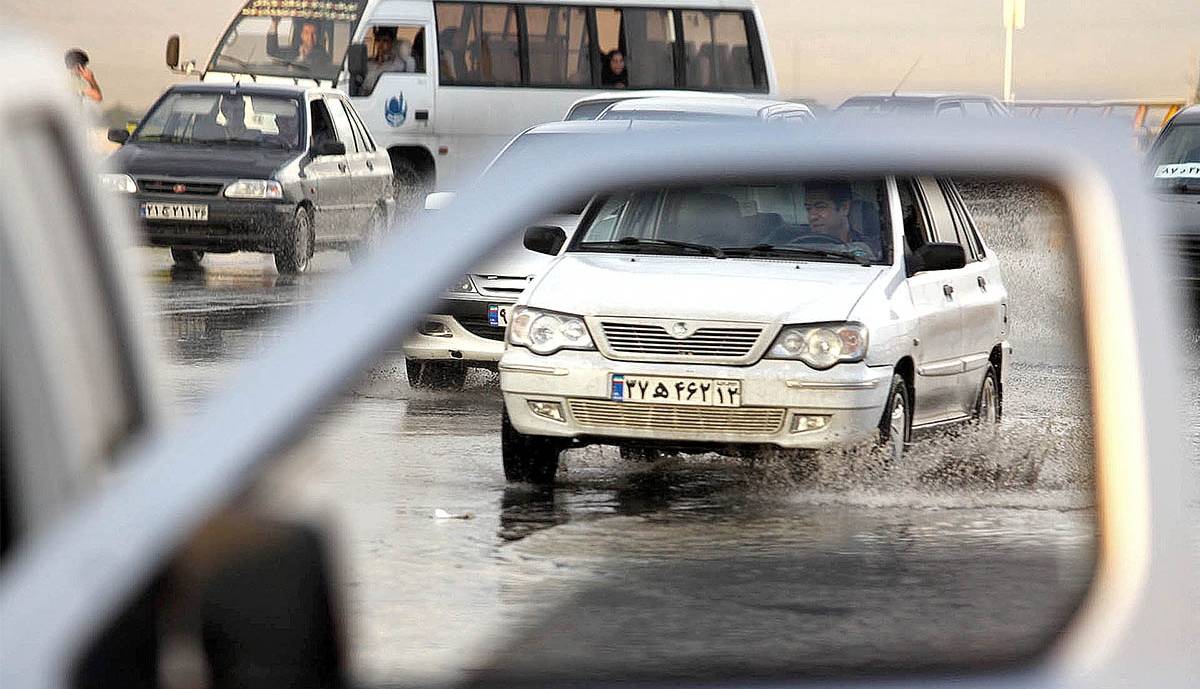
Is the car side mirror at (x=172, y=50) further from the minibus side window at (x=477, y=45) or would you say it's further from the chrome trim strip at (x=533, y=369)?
the chrome trim strip at (x=533, y=369)

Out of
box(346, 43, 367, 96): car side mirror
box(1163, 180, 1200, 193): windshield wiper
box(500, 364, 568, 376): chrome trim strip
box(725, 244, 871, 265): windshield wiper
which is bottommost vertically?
box(1163, 180, 1200, 193): windshield wiper

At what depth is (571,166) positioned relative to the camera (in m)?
1.71

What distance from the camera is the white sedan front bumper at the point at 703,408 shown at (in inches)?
72.9

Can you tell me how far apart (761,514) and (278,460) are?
479 mm

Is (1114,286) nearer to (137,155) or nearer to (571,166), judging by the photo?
(571,166)

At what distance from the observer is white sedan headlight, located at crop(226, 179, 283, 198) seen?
61.6 ft

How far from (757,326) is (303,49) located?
26.1m

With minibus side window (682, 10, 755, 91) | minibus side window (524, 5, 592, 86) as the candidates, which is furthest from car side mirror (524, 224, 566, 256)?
minibus side window (682, 10, 755, 91)

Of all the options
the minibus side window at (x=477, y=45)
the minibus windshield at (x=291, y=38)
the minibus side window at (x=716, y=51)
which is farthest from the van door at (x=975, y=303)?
the minibus side window at (x=716, y=51)

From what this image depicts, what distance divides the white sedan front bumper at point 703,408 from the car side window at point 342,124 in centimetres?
1849

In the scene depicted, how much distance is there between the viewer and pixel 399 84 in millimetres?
26859

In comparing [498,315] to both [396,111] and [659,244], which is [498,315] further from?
[396,111]

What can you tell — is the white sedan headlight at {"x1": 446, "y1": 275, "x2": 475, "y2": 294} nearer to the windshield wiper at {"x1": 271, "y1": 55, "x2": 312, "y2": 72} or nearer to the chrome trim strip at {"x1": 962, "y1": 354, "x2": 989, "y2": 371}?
the chrome trim strip at {"x1": 962, "y1": 354, "x2": 989, "y2": 371}

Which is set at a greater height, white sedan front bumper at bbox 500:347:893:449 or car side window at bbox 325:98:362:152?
white sedan front bumper at bbox 500:347:893:449
